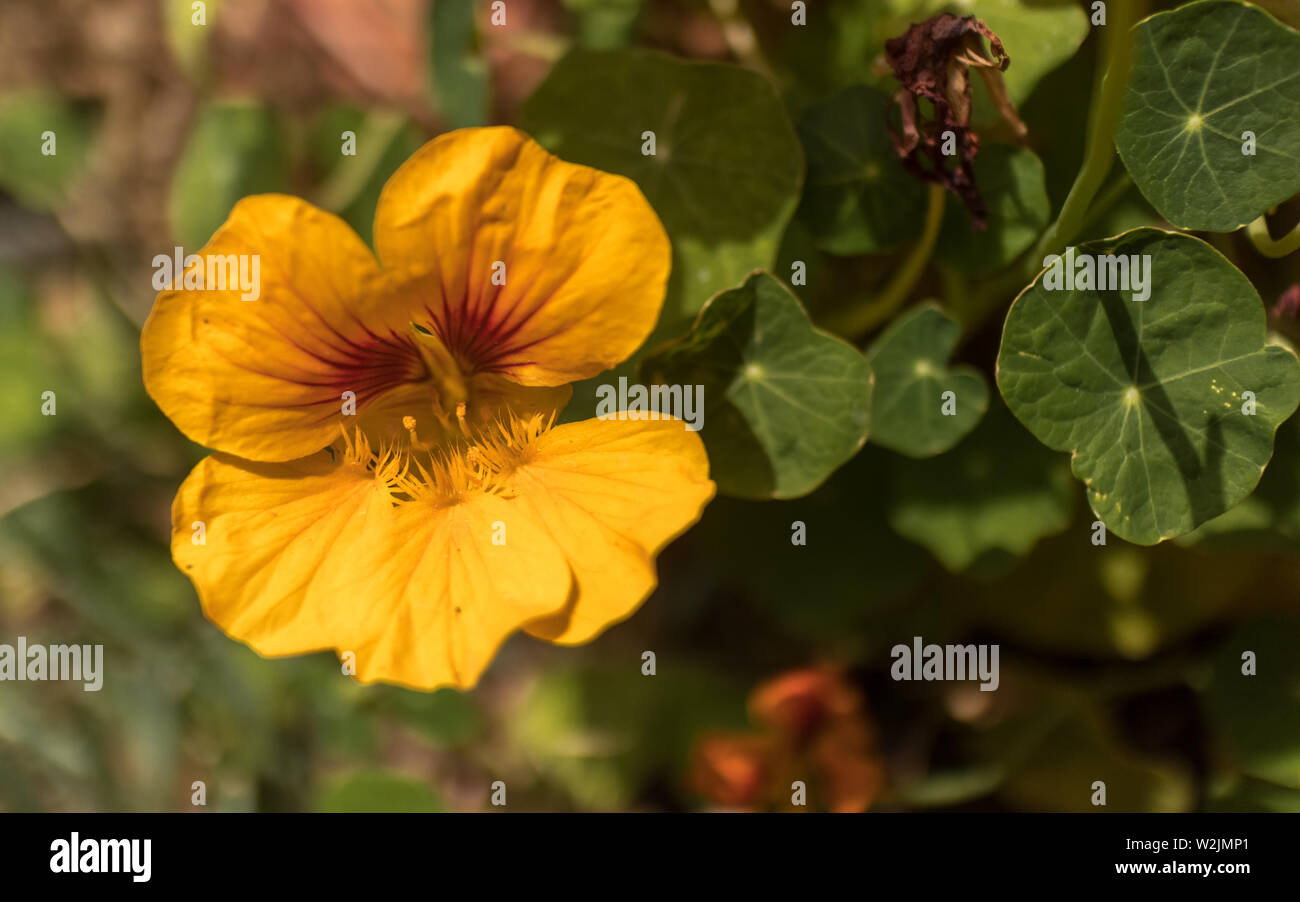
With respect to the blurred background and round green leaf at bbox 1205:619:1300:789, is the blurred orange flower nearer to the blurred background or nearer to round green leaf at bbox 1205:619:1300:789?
the blurred background

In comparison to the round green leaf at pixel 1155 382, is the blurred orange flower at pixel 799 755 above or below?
below

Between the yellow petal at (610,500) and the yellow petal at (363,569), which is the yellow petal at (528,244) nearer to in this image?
the yellow petal at (610,500)

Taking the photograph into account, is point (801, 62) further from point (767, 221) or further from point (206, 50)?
point (206, 50)

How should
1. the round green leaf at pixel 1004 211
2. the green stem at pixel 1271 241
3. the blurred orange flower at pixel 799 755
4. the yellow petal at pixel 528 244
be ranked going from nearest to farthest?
the yellow petal at pixel 528 244 → the green stem at pixel 1271 241 → the round green leaf at pixel 1004 211 → the blurred orange flower at pixel 799 755

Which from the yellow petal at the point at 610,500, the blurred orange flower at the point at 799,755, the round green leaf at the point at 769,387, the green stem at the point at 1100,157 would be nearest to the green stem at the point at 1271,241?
the green stem at the point at 1100,157

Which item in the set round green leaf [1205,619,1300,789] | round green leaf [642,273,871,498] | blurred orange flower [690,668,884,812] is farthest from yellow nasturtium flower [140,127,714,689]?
round green leaf [1205,619,1300,789]

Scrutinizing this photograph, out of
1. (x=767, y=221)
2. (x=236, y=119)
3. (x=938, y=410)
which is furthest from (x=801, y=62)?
(x=236, y=119)
